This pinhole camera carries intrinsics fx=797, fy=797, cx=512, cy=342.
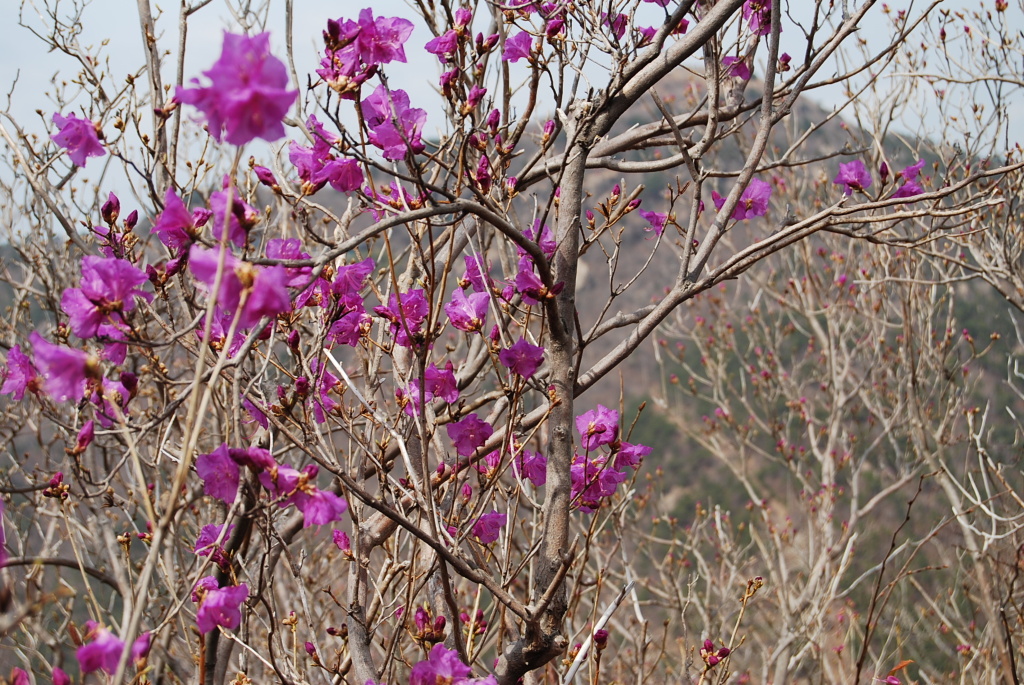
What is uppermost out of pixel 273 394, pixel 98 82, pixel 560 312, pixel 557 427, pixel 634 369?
pixel 634 369

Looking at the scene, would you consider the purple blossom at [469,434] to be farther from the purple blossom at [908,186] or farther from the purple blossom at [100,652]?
the purple blossom at [908,186]

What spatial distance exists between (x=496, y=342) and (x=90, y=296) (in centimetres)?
86

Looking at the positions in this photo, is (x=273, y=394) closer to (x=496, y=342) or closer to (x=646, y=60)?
(x=496, y=342)

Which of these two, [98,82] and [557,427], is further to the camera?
[98,82]

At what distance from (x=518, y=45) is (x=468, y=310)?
847mm

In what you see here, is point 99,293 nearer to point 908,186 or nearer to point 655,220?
point 655,220

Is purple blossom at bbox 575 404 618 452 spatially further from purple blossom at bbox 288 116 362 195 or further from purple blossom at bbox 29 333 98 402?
purple blossom at bbox 29 333 98 402

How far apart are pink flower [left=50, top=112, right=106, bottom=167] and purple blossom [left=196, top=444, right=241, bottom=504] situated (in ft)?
3.13

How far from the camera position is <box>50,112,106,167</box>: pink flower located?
1.91m

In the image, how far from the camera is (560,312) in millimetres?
1796

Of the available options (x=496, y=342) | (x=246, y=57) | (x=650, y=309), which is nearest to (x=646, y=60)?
(x=650, y=309)

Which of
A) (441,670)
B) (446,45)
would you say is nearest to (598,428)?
(441,670)

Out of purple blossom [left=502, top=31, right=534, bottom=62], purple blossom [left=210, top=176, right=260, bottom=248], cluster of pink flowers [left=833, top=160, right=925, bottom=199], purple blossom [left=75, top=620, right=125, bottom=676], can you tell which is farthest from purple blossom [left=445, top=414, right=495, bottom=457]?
cluster of pink flowers [left=833, top=160, right=925, bottom=199]

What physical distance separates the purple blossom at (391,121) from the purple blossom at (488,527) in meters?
0.91
